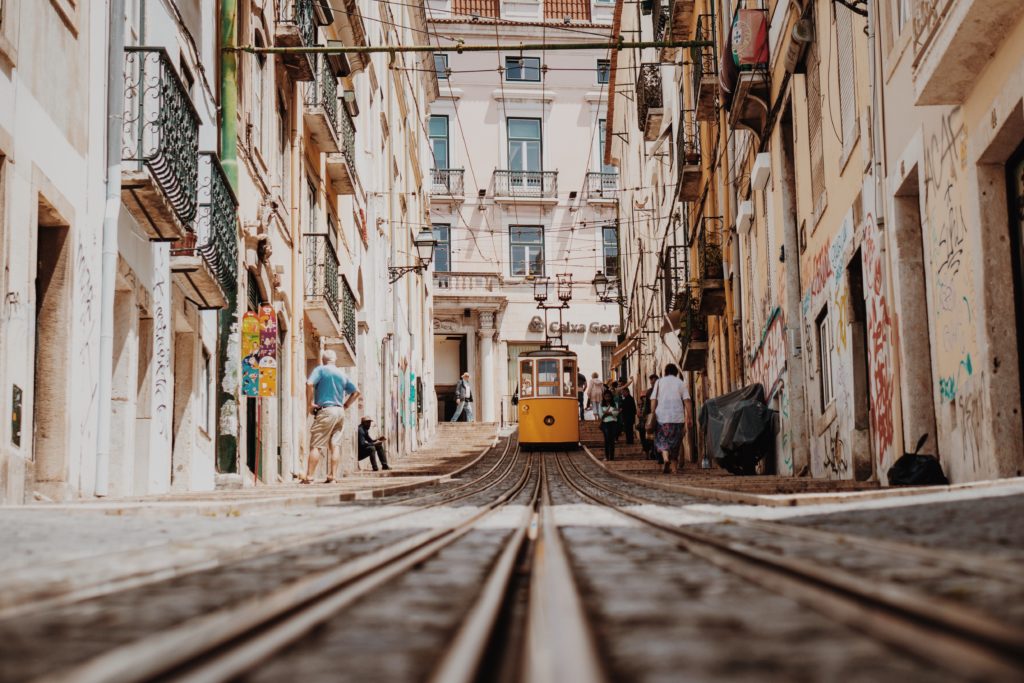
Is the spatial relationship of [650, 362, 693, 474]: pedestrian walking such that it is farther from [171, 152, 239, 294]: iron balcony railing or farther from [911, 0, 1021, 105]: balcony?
[911, 0, 1021, 105]: balcony

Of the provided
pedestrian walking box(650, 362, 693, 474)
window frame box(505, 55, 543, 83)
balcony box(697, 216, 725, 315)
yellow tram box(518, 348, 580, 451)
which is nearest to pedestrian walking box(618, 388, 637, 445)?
yellow tram box(518, 348, 580, 451)

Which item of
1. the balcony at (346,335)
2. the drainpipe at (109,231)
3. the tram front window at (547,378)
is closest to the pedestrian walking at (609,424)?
the balcony at (346,335)

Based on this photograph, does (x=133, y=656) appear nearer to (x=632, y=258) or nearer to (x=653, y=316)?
(x=653, y=316)

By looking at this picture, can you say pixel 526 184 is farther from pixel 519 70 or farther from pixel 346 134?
pixel 346 134

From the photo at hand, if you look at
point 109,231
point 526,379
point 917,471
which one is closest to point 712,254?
point 526,379

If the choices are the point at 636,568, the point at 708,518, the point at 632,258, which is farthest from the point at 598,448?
the point at 636,568

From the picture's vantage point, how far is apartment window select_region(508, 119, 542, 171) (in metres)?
48.7

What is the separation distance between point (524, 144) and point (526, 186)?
1.69 m

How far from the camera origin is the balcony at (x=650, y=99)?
103 feet

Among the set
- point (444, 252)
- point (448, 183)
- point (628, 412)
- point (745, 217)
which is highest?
point (448, 183)

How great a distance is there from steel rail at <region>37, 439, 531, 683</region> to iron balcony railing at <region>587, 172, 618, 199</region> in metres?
45.3

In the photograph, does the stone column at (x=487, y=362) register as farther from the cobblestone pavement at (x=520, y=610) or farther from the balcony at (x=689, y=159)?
the cobblestone pavement at (x=520, y=610)

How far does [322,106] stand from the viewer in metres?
20.4

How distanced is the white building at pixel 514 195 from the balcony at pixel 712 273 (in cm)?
2361
